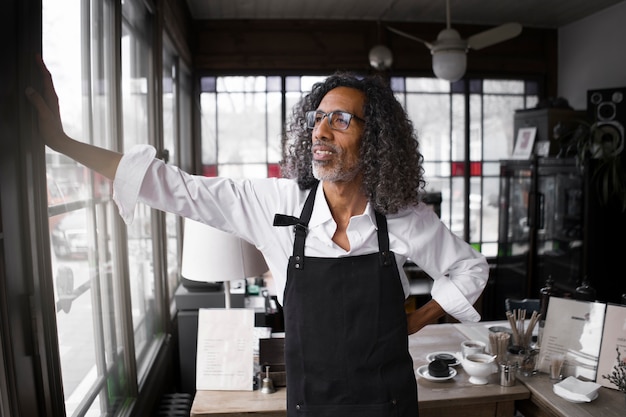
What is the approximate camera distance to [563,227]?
4.75 meters

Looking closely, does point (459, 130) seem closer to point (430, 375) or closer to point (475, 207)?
point (475, 207)

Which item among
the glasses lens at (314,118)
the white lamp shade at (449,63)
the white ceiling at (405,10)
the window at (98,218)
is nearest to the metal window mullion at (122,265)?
the window at (98,218)

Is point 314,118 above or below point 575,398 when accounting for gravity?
above

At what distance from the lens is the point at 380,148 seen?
1.56 metres

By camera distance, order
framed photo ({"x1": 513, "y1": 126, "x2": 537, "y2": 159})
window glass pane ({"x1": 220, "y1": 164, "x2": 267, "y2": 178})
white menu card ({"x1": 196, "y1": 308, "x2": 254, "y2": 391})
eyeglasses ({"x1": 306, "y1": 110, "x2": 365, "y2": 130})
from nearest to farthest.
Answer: eyeglasses ({"x1": 306, "y1": 110, "x2": 365, "y2": 130})
white menu card ({"x1": 196, "y1": 308, "x2": 254, "y2": 391})
framed photo ({"x1": 513, "y1": 126, "x2": 537, "y2": 159})
window glass pane ({"x1": 220, "y1": 164, "x2": 267, "y2": 178})

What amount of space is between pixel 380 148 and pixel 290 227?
351 millimetres

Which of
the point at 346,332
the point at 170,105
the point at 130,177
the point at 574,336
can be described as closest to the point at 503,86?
the point at 170,105

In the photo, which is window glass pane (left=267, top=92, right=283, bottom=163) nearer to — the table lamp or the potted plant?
the potted plant

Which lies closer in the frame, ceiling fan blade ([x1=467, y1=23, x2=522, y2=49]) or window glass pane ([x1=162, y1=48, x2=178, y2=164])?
ceiling fan blade ([x1=467, y1=23, x2=522, y2=49])

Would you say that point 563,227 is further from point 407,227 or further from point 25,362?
point 25,362

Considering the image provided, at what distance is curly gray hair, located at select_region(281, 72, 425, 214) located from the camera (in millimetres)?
1548

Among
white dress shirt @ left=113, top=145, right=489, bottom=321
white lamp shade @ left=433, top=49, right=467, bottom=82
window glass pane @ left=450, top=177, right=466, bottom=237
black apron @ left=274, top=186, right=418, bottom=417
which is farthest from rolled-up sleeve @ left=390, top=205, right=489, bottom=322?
window glass pane @ left=450, top=177, right=466, bottom=237

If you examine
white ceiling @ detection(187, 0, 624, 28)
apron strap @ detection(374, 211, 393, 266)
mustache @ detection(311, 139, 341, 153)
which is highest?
white ceiling @ detection(187, 0, 624, 28)

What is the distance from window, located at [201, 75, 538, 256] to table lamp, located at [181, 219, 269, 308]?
134 inches
